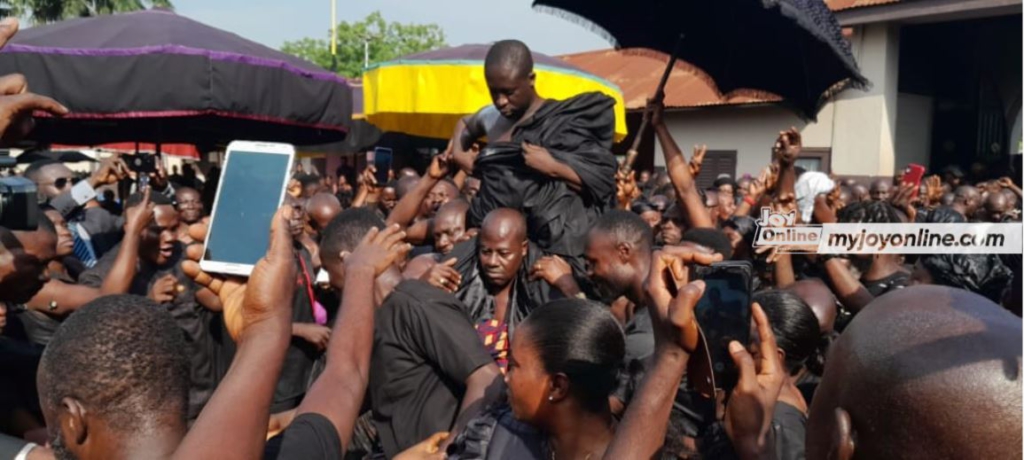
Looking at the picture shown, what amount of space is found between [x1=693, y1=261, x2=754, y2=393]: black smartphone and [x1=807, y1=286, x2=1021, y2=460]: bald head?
332mm

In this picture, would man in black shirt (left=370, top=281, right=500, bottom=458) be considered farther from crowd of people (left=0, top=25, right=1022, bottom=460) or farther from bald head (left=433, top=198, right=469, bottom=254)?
bald head (left=433, top=198, right=469, bottom=254)

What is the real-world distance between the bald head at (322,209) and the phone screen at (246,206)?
364 cm

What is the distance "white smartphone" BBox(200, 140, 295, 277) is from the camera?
2111 mm

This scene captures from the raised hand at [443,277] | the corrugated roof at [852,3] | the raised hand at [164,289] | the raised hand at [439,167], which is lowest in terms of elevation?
the raised hand at [164,289]

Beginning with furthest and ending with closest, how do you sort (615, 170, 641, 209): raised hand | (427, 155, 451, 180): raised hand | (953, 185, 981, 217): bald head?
(953, 185, 981, 217): bald head → (615, 170, 641, 209): raised hand → (427, 155, 451, 180): raised hand

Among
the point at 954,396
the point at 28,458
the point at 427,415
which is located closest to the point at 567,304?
the point at 427,415

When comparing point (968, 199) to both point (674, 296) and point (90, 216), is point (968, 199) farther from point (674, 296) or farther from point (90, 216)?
point (674, 296)

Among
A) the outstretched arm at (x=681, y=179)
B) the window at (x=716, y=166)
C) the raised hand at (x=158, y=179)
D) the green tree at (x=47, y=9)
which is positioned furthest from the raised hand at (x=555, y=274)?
the green tree at (x=47, y=9)

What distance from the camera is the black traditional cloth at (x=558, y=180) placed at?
401 centimetres

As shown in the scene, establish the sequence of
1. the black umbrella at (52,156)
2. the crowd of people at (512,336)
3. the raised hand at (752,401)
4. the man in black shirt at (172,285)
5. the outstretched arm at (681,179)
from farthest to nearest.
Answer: the black umbrella at (52,156) → the outstretched arm at (681,179) → the man in black shirt at (172,285) → the raised hand at (752,401) → the crowd of people at (512,336)

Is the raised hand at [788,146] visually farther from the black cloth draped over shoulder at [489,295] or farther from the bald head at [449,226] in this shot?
the bald head at [449,226]

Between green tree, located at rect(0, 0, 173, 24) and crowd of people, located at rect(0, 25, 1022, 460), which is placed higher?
green tree, located at rect(0, 0, 173, 24)

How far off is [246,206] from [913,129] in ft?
45.5

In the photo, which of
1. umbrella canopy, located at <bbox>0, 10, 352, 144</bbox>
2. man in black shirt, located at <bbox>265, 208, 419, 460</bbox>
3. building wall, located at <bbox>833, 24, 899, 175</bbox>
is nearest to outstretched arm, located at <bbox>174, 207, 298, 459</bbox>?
man in black shirt, located at <bbox>265, 208, 419, 460</bbox>
